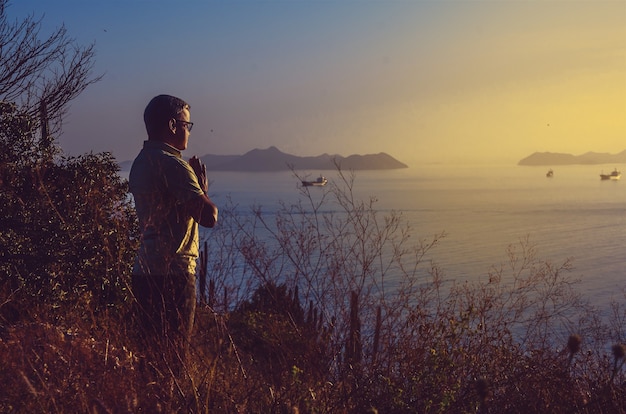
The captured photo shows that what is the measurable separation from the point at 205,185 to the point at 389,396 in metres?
1.50

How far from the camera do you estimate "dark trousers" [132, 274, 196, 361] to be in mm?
3367

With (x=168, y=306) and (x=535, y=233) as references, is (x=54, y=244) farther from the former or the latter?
(x=535, y=233)

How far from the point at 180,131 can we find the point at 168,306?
94 cm

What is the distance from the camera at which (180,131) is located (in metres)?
3.54

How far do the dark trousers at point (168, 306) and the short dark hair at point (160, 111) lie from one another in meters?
0.80

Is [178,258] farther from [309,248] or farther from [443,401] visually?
[309,248]

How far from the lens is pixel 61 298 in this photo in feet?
25.4

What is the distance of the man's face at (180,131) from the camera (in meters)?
3.51

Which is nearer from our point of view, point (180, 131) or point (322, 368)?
point (180, 131)

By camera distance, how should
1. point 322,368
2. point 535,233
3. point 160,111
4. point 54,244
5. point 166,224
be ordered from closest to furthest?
point 166,224
point 160,111
point 322,368
point 54,244
point 535,233

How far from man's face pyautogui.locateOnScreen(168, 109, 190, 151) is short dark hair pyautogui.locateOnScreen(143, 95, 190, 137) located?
4 centimetres

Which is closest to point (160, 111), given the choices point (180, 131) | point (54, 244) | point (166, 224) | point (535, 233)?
point (180, 131)

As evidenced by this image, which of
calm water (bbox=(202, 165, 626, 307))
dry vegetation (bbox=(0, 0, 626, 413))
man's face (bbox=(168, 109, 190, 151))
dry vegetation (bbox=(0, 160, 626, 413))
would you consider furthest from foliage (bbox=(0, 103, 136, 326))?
calm water (bbox=(202, 165, 626, 307))

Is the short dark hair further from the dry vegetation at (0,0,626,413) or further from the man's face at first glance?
the dry vegetation at (0,0,626,413)
